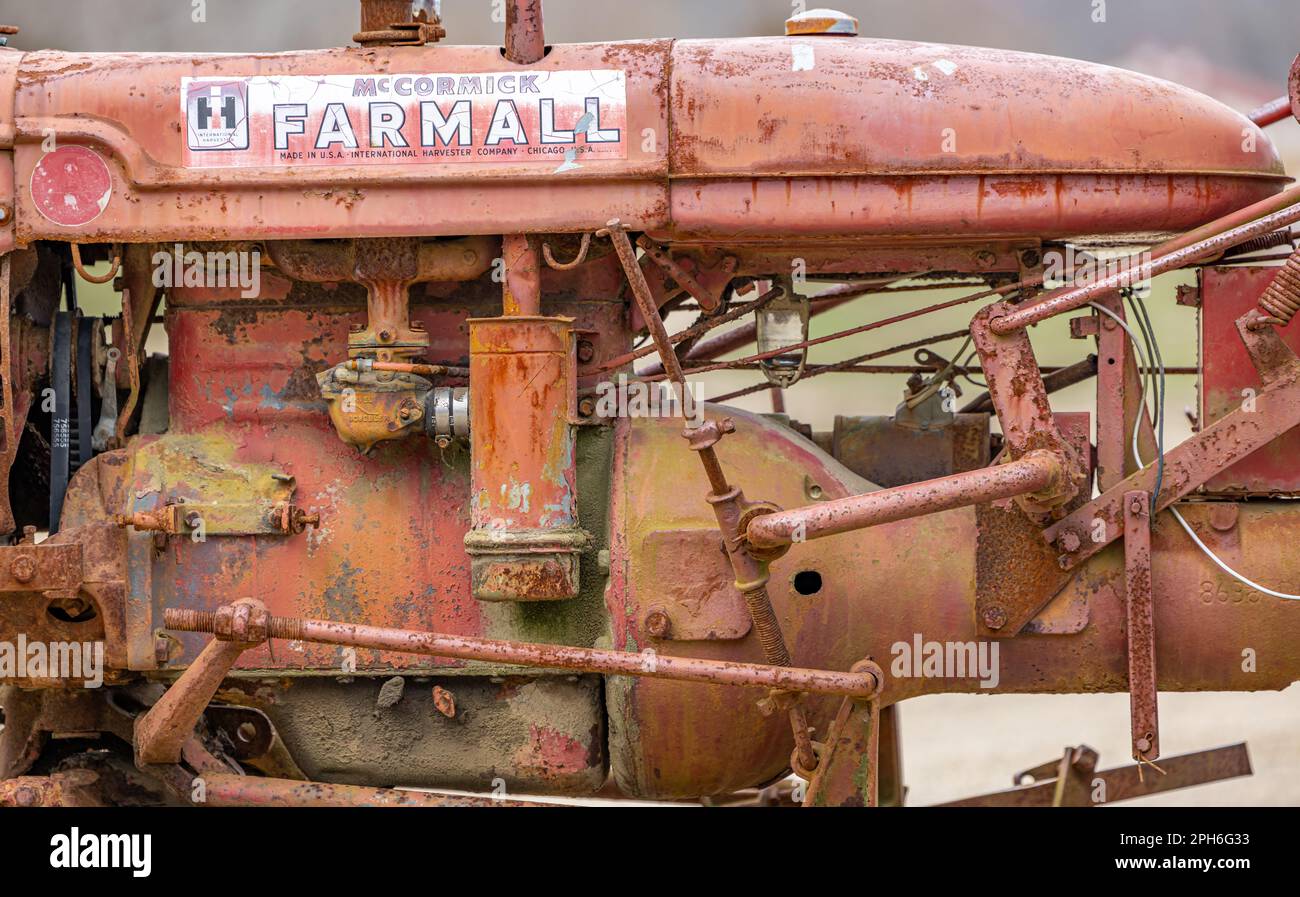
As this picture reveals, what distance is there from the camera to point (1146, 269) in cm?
376

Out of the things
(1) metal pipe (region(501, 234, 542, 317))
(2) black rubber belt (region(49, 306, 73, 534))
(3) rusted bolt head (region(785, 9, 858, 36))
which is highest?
(3) rusted bolt head (region(785, 9, 858, 36))

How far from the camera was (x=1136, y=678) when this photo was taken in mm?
3924

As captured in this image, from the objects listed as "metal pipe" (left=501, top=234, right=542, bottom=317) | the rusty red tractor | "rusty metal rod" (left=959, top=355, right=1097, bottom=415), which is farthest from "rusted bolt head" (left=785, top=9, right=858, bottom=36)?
"rusty metal rod" (left=959, top=355, right=1097, bottom=415)

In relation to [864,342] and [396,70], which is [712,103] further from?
[864,342]

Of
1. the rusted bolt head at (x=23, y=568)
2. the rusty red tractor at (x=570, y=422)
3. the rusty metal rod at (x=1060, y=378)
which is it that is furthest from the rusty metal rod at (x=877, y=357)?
the rusted bolt head at (x=23, y=568)

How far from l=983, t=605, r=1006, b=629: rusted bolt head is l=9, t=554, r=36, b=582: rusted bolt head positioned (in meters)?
2.34

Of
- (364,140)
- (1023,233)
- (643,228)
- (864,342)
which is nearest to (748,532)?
(643,228)

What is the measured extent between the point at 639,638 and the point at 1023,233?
139 centimetres

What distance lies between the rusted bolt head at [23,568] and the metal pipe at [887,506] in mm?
1717

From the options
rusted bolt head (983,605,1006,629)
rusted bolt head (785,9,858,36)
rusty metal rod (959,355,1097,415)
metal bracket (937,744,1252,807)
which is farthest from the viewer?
metal bracket (937,744,1252,807)

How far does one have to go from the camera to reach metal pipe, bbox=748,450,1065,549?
3633mm

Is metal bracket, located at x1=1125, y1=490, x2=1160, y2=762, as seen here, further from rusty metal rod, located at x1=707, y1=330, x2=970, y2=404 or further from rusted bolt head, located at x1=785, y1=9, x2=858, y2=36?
rusted bolt head, located at x1=785, y1=9, x2=858, y2=36

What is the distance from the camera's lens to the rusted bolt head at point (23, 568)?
3.76 m

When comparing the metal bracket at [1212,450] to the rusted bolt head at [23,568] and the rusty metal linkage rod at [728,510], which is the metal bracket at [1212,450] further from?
the rusted bolt head at [23,568]
